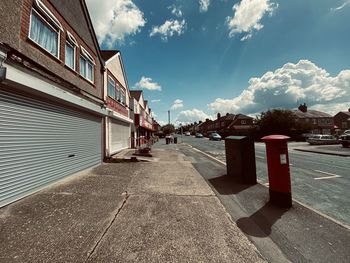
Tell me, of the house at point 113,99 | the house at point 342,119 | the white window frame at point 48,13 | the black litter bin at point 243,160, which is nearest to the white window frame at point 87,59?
the house at point 113,99

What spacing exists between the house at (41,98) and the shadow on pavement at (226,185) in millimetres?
5635

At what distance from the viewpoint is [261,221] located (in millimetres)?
3586

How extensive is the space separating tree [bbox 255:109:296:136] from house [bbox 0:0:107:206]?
3985 cm

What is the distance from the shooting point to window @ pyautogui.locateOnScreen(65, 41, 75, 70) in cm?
747

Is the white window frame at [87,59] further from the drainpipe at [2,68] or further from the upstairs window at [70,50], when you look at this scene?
the drainpipe at [2,68]

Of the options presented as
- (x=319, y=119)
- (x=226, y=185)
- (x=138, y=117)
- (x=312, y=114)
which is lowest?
(x=226, y=185)

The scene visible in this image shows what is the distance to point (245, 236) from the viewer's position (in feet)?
9.98

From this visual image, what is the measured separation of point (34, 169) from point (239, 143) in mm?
6729

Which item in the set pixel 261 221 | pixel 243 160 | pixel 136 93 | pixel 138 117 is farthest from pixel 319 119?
pixel 261 221

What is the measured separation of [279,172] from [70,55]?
9321 mm

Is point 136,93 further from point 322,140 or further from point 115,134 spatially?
point 322,140

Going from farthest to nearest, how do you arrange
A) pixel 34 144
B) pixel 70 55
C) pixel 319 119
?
1. pixel 319 119
2. pixel 70 55
3. pixel 34 144

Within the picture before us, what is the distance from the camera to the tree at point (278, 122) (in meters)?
38.2

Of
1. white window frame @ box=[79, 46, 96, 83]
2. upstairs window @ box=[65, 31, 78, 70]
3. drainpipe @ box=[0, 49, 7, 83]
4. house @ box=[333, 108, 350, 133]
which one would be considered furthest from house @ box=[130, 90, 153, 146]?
house @ box=[333, 108, 350, 133]
